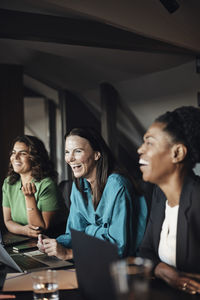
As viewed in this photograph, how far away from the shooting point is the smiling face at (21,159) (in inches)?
115

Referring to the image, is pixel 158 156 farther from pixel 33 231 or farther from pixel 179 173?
pixel 33 231

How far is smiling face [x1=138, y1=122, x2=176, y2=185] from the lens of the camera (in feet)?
4.97

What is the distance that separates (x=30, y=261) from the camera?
70.0 inches

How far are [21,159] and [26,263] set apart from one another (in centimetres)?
128

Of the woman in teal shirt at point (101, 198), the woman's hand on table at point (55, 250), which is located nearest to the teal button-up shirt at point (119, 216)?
the woman in teal shirt at point (101, 198)

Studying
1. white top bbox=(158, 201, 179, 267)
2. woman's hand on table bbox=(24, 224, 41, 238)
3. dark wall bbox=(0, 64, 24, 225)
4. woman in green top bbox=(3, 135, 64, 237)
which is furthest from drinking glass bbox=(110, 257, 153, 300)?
dark wall bbox=(0, 64, 24, 225)

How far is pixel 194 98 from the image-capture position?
5.09 metres

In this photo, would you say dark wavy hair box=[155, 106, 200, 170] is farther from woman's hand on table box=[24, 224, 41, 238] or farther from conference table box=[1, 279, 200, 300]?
woman's hand on table box=[24, 224, 41, 238]

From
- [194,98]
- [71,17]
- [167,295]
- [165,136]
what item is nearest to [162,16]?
[71,17]

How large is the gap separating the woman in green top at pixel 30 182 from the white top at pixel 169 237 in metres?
1.22

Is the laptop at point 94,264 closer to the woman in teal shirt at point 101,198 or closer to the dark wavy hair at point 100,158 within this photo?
the woman in teal shirt at point 101,198

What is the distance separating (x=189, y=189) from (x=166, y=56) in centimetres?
349

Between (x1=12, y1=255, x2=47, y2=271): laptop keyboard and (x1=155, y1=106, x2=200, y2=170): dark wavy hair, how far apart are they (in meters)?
0.73

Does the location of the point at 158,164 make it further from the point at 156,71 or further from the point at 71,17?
the point at 156,71
